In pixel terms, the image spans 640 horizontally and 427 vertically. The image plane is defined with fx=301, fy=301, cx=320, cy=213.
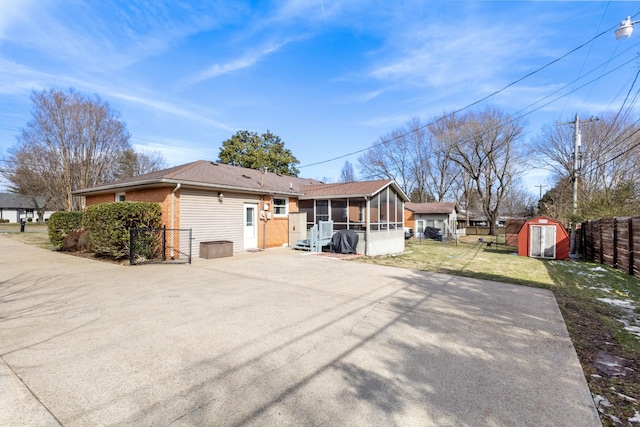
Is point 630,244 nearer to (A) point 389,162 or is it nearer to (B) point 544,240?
(B) point 544,240

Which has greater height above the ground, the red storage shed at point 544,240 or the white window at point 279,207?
the white window at point 279,207

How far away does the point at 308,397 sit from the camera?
2.60 m

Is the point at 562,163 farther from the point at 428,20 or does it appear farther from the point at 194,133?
the point at 194,133

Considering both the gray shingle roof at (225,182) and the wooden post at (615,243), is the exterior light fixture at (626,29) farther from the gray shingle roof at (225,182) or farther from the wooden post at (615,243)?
the gray shingle roof at (225,182)

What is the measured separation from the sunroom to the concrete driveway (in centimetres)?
669

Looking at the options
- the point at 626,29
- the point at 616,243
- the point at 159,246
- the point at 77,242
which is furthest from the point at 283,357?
the point at 616,243

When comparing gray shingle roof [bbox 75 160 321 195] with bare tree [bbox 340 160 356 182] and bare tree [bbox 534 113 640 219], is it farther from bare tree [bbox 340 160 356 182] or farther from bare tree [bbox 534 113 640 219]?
bare tree [bbox 340 160 356 182]

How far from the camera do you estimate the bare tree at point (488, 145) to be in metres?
28.5

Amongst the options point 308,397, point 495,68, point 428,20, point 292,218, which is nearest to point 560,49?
point 495,68

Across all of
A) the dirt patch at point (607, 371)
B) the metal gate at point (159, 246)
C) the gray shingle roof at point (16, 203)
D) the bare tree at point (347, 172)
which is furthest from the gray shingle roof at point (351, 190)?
the gray shingle roof at point (16, 203)

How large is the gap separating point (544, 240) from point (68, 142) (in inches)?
1166

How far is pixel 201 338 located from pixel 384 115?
18182 millimetres

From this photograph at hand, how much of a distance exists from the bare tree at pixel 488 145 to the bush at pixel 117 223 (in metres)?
29.2

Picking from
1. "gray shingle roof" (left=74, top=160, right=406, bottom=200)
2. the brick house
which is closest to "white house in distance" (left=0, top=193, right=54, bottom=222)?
the brick house
